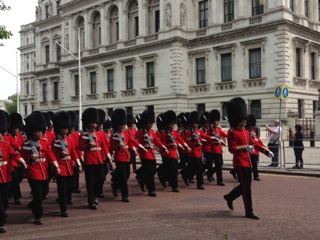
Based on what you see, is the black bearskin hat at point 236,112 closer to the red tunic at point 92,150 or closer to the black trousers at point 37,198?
the red tunic at point 92,150

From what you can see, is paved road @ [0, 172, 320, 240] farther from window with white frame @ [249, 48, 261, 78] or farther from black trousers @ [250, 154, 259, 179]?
window with white frame @ [249, 48, 261, 78]

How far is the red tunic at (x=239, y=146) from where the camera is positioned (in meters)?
8.05

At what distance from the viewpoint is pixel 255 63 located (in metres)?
34.3

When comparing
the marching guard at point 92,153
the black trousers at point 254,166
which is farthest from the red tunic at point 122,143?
the black trousers at point 254,166

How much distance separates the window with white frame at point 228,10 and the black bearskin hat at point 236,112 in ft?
96.1

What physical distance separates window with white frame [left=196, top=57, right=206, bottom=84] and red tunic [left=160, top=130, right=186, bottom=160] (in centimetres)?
2715

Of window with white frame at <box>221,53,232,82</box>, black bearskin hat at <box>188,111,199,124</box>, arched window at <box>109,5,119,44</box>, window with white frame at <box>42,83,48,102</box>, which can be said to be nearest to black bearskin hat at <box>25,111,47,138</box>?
black bearskin hat at <box>188,111,199,124</box>

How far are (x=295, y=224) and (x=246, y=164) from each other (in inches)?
53.8

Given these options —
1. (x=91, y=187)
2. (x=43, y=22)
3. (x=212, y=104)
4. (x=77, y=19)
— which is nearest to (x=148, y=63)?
(x=212, y=104)

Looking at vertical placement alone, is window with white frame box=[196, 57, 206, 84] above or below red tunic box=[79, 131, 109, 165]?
above

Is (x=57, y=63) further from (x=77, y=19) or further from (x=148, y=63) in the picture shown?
(x=148, y=63)

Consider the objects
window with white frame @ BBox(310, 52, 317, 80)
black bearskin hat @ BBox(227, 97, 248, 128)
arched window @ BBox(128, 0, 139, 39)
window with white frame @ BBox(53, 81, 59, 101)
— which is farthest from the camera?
window with white frame @ BBox(53, 81, 59, 101)

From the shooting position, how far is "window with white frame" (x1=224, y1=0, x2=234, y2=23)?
3622 cm

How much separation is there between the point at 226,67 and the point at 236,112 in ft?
94.0
